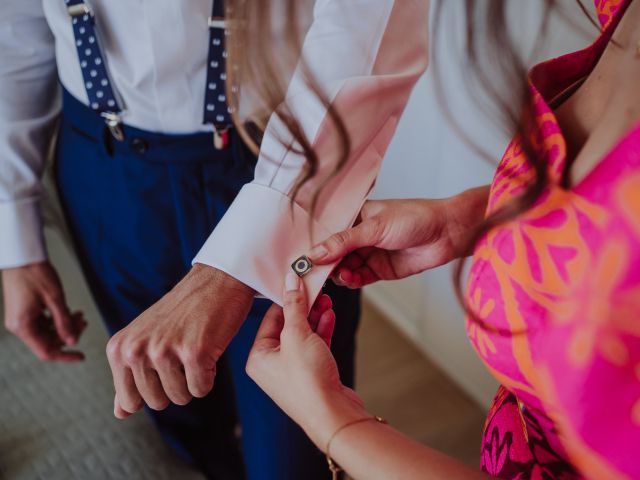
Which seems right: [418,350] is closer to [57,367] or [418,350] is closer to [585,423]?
[57,367]

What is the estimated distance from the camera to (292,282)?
25.4 inches

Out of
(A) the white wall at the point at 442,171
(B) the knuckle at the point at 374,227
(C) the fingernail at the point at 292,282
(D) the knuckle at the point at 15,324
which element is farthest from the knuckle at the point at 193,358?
(A) the white wall at the point at 442,171

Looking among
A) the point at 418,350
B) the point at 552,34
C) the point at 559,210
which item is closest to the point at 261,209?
the point at 559,210

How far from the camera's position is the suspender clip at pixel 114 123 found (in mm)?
765

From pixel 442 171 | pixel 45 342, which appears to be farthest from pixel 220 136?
pixel 442 171

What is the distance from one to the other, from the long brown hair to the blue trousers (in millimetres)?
101

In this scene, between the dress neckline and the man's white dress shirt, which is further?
the man's white dress shirt

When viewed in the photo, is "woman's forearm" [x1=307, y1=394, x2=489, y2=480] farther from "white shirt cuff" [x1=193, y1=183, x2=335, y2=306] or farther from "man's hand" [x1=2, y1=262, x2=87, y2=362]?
"man's hand" [x1=2, y1=262, x2=87, y2=362]

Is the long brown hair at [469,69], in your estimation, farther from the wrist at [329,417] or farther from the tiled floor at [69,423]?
the tiled floor at [69,423]

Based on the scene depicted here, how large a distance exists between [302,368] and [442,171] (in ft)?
2.95

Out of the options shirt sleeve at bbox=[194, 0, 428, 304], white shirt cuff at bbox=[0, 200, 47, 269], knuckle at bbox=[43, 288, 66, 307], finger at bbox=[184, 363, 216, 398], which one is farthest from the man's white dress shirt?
knuckle at bbox=[43, 288, 66, 307]

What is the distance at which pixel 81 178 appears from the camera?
0.85 metres

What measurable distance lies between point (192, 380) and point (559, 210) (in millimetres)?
399

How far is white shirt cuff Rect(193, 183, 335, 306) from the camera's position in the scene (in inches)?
25.4
